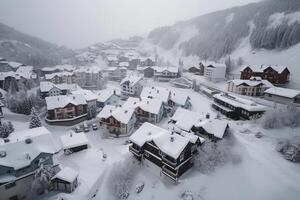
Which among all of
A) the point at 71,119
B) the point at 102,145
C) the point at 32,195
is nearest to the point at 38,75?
the point at 71,119

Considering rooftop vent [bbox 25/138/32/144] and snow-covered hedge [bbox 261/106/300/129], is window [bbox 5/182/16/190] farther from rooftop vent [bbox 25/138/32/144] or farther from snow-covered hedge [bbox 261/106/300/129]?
snow-covered hedge [bbox 261/106/300/129]

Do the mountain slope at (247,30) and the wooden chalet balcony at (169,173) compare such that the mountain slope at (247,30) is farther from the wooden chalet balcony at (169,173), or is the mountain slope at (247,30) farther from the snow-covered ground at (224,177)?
the wooden chalet balcony at (169,173)

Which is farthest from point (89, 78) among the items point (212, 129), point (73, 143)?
point (212, 129)

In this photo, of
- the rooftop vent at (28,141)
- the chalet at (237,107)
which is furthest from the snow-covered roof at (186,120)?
the rooftop vent at (28,141)

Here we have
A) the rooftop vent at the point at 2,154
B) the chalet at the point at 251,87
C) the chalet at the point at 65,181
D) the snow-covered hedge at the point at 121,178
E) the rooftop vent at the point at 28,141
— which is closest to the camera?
the rooftop vent at the point at 2,154

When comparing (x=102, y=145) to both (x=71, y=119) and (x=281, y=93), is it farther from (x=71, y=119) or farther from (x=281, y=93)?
(x=281, y=93)

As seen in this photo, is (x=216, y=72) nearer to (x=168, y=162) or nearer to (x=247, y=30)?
(x=168, y=162)

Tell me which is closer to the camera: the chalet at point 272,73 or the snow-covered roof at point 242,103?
the snow-covered roof at point 242,103

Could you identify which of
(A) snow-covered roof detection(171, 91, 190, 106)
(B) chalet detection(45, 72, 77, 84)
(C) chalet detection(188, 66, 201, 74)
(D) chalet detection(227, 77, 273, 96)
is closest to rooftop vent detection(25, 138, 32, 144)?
(A) snow-covered roof detection(171, 91, 190, 106)
